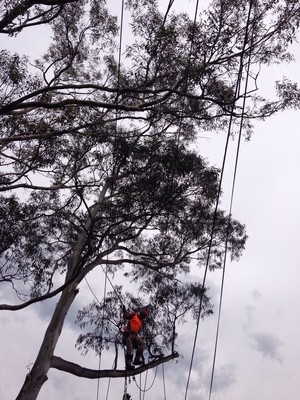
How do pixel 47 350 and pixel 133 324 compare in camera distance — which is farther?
pixel 47 350

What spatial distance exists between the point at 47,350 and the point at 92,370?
113 centimetres

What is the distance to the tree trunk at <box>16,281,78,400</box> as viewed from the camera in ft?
41.1

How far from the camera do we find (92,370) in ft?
42.3

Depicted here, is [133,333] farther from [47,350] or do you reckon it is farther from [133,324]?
[47,350]

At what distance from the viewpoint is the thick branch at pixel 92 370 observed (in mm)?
12466

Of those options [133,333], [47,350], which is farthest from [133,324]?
[47,350]

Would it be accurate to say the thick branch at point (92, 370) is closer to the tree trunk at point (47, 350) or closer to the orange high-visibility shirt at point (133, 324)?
the tree trunk at point (47, 350)

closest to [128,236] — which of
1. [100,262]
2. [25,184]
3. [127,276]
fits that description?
[100,262]

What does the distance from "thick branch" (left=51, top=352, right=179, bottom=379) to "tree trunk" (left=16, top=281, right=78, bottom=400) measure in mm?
241

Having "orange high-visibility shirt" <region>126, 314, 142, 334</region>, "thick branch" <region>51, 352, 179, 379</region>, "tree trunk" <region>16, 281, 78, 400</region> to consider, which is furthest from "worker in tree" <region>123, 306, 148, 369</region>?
"tree trunk" <region>16, 281, 78, 400</region>

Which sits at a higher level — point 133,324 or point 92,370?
point 133,324

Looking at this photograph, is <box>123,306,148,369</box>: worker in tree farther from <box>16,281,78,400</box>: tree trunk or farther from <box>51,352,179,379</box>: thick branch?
<box>16,281,78,400</box>: tree trunk

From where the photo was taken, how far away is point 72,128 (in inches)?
424

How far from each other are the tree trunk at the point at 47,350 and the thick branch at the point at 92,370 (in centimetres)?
24
